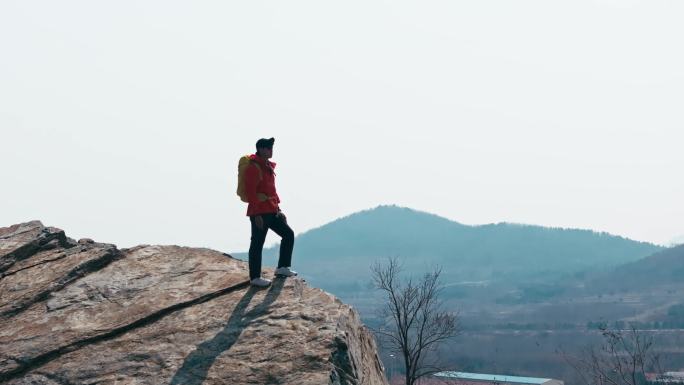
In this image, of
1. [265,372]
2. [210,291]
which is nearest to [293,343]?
[265,372]

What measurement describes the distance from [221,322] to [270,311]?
0.90 m

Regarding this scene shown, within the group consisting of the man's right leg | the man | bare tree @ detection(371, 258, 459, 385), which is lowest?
bare tree @ detection(371, 258, 459, 385)

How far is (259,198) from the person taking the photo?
13844mm

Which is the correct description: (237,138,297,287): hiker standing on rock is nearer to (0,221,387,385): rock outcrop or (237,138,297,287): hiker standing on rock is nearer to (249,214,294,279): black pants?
(249,214,294,279): black pants

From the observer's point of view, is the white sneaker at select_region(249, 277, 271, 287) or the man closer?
the man

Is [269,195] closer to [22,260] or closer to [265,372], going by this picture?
[265,372]

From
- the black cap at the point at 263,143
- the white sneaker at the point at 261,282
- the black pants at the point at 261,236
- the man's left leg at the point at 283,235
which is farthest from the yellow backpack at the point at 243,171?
the white sneaker at the point at 261,282

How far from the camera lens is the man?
1374 centimetres

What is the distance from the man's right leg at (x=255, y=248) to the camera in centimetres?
1398

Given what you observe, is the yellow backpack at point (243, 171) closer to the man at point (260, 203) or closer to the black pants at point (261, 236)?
the man at point (260, 203)

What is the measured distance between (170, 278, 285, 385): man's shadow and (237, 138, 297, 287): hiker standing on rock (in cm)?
68

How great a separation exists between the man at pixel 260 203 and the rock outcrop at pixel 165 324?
633 millimetres

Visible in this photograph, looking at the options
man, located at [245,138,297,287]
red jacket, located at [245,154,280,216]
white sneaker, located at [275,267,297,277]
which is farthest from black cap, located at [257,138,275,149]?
white sneaker, located at [275,267,297,277]

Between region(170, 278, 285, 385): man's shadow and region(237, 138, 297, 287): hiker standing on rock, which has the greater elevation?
region(237, 138, 297, 287): hiker standing on rock
